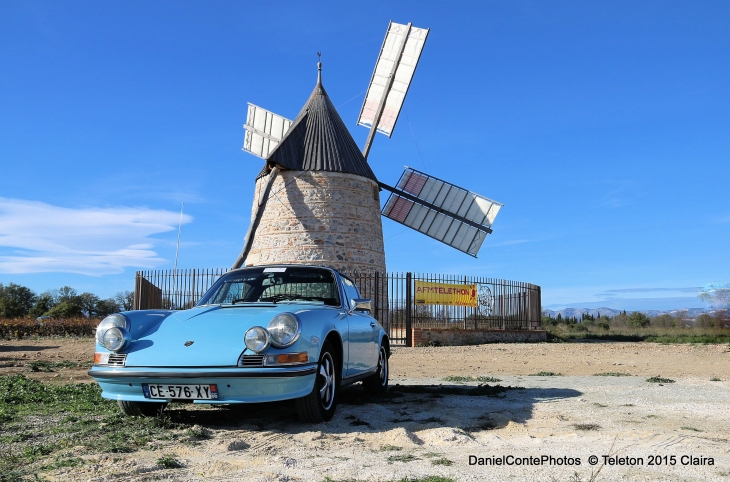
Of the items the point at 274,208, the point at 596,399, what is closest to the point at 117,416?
the point at 596,399

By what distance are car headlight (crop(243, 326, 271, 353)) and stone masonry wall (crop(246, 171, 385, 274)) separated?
15666 mm

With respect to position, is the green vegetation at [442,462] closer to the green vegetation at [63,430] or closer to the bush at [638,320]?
the green vegetation at [63,430]

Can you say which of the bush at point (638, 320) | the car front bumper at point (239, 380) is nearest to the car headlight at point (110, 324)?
the car front bumper at point (239, 380)

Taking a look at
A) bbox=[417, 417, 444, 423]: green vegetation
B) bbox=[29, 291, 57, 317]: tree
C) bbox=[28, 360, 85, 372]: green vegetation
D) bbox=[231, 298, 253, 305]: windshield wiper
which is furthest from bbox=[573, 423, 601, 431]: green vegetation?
bbox=[29, 291, 57, 317]: tree

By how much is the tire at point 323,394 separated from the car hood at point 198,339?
50 centimetres

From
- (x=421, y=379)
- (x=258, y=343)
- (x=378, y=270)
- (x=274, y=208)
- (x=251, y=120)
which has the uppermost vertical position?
(x=251, y=120)

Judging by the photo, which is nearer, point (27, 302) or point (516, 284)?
point (516, 284)

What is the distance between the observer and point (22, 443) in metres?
4.64

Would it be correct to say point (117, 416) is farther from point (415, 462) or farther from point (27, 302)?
point (27, 302)

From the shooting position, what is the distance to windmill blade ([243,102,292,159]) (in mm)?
26103

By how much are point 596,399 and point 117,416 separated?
5.00 m

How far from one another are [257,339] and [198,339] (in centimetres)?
57

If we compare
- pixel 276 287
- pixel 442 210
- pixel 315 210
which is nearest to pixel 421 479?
pixel 276 287

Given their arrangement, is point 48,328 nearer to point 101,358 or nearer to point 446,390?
point 446,390
